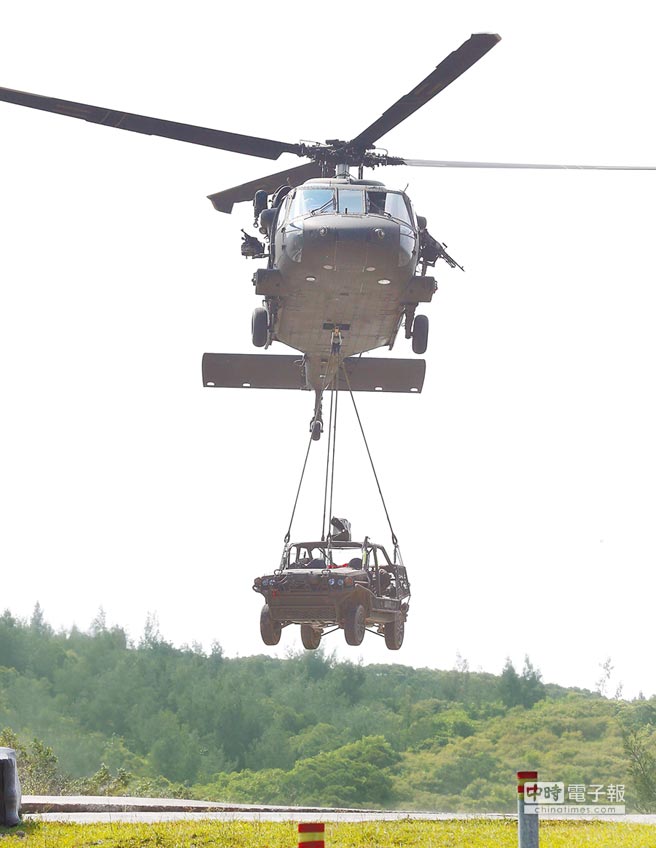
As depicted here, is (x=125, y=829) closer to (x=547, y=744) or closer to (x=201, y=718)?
(x=547, y=744)

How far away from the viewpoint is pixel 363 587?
15578 millimetres

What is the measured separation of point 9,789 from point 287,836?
10.1 feet

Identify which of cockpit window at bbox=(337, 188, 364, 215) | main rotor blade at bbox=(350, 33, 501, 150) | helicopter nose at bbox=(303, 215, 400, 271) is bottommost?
helicopter nose at bbox=(303, 215, 400, 271)

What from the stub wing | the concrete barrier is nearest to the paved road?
the concrete barrier

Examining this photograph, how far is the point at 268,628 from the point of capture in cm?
1627

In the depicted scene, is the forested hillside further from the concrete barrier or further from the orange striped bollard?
the orange striped bollard

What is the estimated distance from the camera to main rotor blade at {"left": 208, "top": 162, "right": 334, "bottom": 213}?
18797 mm

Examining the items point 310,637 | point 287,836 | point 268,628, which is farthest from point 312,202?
point 287,836

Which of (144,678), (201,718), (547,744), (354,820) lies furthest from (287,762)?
(354,820)

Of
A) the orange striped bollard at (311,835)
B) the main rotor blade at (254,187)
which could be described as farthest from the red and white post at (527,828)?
the main rotor blade at (254,187)

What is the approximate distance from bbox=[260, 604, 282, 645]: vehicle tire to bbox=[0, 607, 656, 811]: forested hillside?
22.0 meters

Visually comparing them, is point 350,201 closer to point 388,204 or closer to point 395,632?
point 388,204

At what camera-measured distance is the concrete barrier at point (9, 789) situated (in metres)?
11.8

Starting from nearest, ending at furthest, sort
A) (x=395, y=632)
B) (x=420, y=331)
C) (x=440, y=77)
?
(x=440, y=77), (x=395, y=632), (x=420, y=331)
